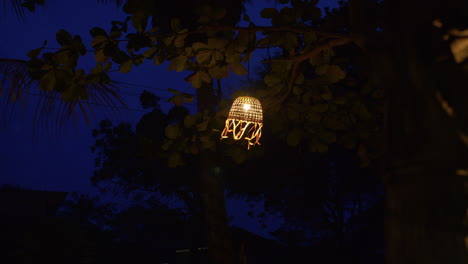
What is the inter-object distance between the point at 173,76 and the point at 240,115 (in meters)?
167

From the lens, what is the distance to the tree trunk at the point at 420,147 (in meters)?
1.65

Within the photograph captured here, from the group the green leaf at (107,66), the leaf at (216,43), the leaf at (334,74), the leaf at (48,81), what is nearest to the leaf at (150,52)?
the green leaf at (107,66)

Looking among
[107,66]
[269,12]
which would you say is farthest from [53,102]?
[269,12]

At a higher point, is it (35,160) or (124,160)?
(35,160)

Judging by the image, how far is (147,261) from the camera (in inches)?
→ 578

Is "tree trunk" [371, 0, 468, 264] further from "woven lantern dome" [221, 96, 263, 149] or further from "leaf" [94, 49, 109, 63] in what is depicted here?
"woven lantern dome" [221, 96, 263, 149]

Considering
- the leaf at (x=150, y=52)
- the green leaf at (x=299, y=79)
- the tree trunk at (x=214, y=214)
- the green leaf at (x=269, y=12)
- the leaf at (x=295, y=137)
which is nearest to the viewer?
the green leaf at (x=269, y=12)

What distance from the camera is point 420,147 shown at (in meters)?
1.79

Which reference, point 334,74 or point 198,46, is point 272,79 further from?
point 198,46

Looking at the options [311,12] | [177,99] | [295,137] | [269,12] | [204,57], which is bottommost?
[295,137]

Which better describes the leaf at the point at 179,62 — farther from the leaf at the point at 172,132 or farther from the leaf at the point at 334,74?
the leaf at the point at 334,74

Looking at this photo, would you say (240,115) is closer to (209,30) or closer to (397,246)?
(209,30)

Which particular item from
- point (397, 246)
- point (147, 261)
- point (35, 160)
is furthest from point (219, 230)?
point (35, 160)

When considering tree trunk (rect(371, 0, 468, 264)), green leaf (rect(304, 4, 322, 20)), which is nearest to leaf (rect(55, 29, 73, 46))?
green leaf (rect(304, 4, 322, 20))
